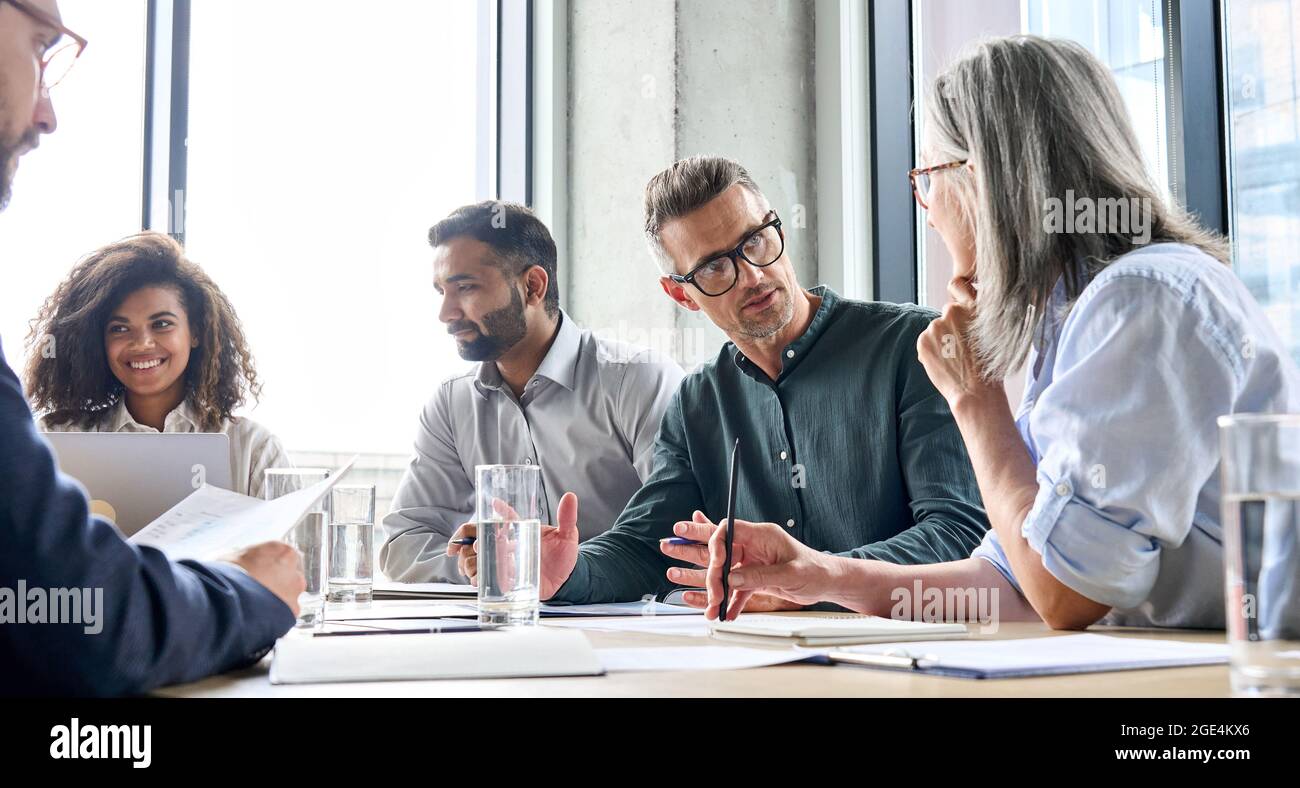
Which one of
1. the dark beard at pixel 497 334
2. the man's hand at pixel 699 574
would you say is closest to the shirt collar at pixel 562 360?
the dark beard at pixel 497 334

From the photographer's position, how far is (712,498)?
7.68ft

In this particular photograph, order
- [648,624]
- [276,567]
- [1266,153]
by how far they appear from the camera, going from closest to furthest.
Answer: [276,567] < [648,624] < [1266,153]

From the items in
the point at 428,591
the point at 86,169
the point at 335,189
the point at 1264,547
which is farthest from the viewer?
the point at 335,189

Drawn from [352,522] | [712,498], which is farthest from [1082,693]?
[712,498]

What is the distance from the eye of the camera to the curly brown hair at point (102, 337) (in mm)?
2680

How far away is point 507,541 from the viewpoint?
4.28ft

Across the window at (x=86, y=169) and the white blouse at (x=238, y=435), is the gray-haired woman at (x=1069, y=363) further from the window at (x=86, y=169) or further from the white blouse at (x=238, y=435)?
the window at (x=86, y=169)

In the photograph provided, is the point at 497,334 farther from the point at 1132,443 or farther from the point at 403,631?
the point at 1132,443

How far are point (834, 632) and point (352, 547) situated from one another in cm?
87

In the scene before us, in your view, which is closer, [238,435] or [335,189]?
[238,435]

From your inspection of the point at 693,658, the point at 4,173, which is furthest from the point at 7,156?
the point at 693,658

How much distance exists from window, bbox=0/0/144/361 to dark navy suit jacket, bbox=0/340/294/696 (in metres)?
2.73

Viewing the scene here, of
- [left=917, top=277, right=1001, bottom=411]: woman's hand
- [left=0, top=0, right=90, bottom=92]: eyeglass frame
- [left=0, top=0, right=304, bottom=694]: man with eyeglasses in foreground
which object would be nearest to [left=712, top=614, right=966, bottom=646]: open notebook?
[left=917, top=277, right=1001, bottom=411]: woman's hand
